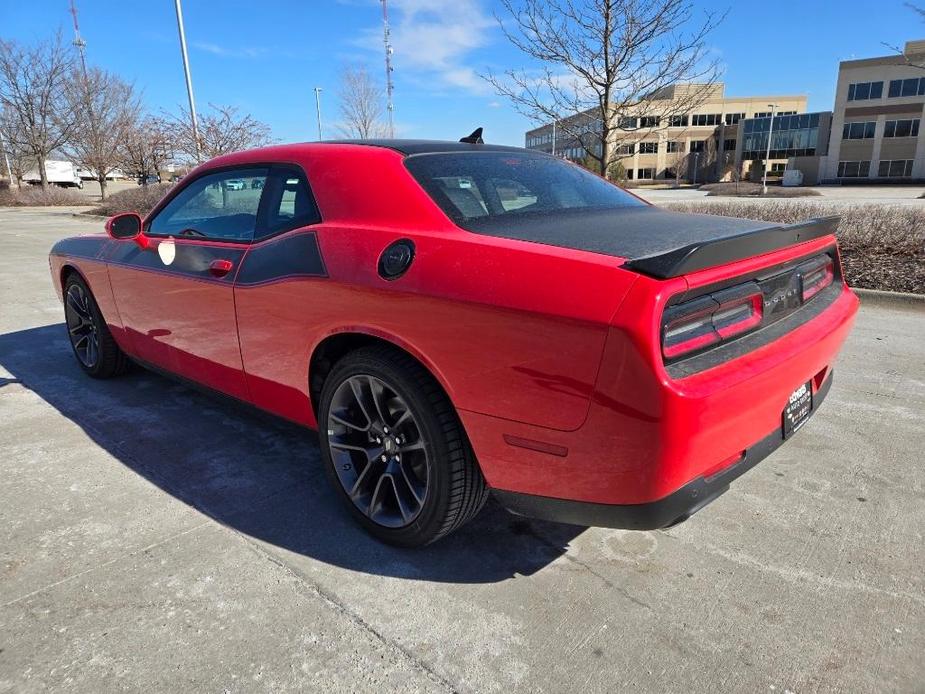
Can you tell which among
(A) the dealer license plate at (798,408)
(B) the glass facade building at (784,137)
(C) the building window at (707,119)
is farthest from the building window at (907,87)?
(A) the dealer license plate at (798,408)

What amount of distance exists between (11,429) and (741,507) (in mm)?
3989

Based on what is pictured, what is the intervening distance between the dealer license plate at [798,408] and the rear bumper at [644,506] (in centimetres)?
9

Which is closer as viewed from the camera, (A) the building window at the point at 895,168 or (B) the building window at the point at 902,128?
(B) the building window at the point at 902,128

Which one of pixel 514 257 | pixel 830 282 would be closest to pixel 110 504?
pixel 514 257

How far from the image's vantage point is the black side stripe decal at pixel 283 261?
250 centimetres

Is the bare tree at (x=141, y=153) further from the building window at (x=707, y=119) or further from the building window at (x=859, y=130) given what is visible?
the building window at (x=707, y=119)

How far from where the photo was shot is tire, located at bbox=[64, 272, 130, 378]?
4.29m

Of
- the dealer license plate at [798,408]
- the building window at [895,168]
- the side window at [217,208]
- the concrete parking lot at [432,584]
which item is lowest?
the concrete parking lot at [432,584]

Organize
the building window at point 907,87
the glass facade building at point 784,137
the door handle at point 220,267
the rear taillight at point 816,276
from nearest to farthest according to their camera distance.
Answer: the rear taillight at point 816,276
the door handle at point 220,267
the building window at point 907,87
the glass facade building at point 784,137

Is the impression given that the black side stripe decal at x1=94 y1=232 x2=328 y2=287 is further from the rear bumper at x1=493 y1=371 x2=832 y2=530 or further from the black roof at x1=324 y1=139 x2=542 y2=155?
the rear bumper at x1=493 y1=371 x2=832 y2=530

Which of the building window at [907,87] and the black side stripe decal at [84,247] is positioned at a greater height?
the building window at [907,87]

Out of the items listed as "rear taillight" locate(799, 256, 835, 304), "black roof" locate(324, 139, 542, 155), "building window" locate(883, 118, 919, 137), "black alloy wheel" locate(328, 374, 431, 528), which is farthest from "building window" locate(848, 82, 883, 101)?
"black alloy wheel" locate(328, 374, 431, 528)

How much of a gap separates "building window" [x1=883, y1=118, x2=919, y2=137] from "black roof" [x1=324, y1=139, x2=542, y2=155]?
234ft

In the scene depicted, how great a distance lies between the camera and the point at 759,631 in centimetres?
197
